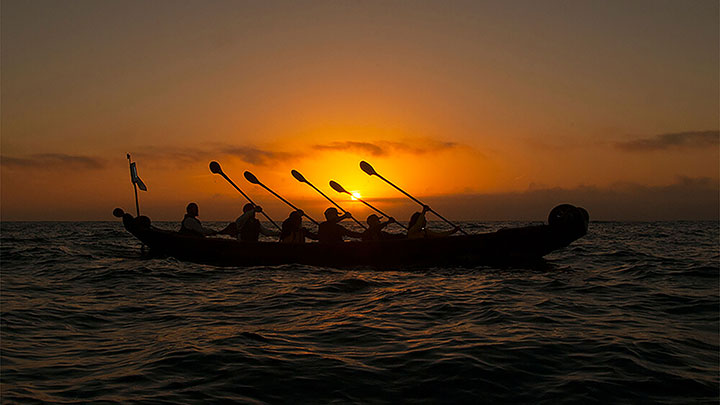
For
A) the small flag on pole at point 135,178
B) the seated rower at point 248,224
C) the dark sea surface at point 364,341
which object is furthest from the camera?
the small flag on pole at point 135,178

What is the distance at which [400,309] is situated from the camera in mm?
8133

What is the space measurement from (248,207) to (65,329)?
9.18m

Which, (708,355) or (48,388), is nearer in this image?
(48,388)

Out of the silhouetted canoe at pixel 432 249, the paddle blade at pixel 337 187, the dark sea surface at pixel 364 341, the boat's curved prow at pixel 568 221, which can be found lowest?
the dark sea surface at pixel 364 341

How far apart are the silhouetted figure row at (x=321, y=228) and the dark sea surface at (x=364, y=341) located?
2.88 m

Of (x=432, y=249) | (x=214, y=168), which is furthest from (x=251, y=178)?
(x=432, y=249)

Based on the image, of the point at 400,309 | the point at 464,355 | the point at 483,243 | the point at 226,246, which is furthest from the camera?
the point at 226,246

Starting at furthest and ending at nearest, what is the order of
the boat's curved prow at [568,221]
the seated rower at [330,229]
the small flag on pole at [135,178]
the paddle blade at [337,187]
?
the small flag on pole at [135,178] < the paddle blade at [337,187] < the seated rower at [330,229] < the boat's curved prow at [568,221]

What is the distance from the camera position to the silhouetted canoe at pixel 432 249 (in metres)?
13.2

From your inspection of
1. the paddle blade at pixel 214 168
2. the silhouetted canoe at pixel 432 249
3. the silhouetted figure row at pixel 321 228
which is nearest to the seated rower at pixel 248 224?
the silhouetted figure row at pixel 321 228

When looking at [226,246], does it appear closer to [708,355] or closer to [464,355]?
[464,355]

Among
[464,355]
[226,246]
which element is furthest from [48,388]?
[226,246]

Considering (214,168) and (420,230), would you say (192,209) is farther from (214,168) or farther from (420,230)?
(420,230)

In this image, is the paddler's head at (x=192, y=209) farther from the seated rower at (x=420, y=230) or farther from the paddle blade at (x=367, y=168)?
the seated rower at (x=420, y=230)
